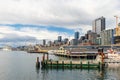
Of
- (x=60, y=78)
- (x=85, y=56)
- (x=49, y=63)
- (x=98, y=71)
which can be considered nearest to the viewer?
(x=60, y=78)

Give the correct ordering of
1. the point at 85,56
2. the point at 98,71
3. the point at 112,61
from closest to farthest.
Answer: the point at 98,71, the point at 112,61, the point at 85,56

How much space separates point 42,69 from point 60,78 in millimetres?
18920

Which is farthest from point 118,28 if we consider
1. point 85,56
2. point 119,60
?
point 119,60

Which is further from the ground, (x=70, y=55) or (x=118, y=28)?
(x=118, y=28)

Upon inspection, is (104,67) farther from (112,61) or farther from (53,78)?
(53,78)

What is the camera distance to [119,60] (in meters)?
114

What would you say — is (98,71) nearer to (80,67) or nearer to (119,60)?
(80,67)

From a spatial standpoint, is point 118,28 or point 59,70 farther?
point 118,28

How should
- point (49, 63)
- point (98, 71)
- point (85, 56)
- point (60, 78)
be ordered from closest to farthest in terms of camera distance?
point (60, 78)
point (98, 71)
point (49, 63)
point (85, 56)

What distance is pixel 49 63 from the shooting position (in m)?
91.6

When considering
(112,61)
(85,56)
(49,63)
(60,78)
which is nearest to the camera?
(60,78)

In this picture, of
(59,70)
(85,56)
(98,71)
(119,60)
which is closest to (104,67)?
(98,71)

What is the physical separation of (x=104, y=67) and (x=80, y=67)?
8.31 meters

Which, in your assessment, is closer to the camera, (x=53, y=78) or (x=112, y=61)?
(x=53, y=78)
